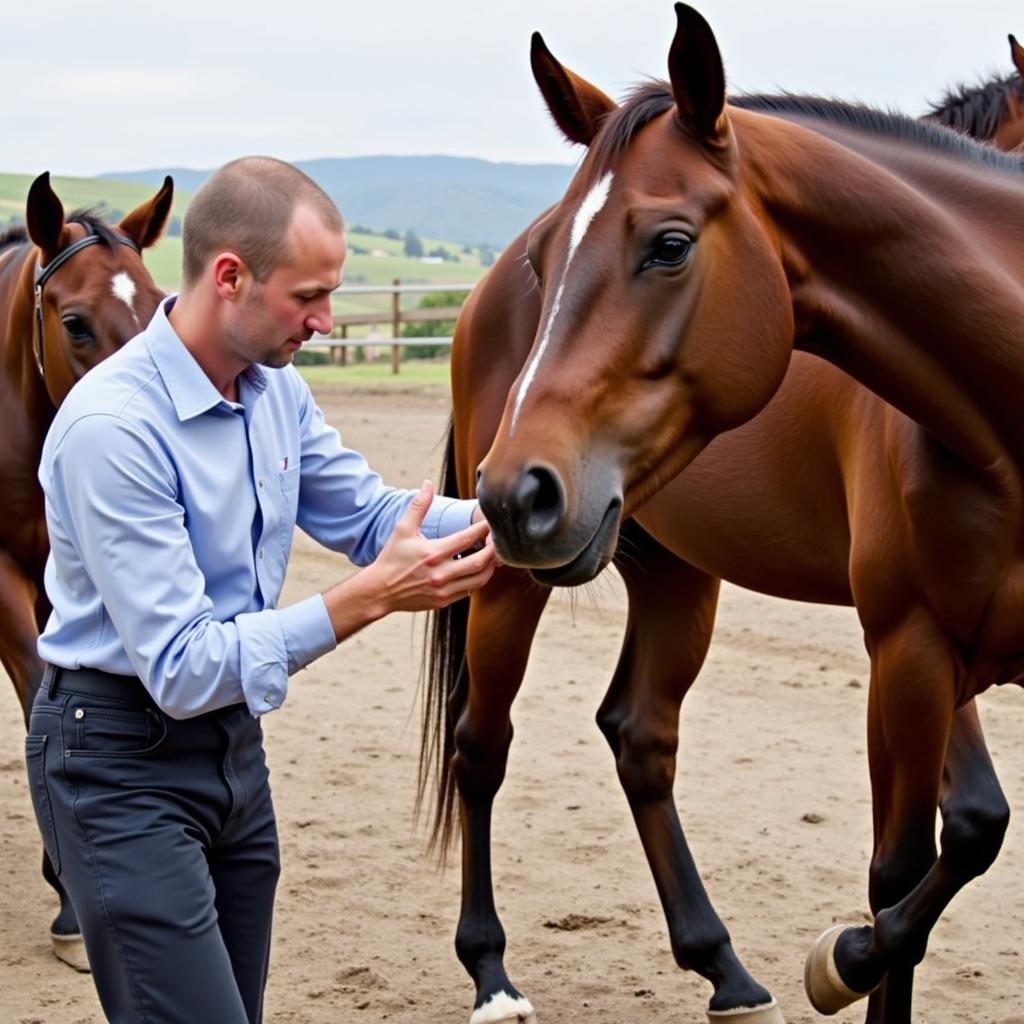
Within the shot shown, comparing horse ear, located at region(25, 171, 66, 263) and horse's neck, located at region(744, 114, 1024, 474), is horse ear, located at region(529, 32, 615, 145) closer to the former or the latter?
horse's neck, located at region(744, 114, 1024, 474)

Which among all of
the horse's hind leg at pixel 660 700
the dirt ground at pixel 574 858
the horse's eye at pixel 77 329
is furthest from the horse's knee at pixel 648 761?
the horse's eye at pixel 77 329

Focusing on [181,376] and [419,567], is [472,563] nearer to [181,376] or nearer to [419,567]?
[419,567]

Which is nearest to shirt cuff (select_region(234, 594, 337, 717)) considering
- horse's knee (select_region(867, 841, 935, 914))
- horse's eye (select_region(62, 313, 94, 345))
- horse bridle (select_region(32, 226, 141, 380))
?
horse's knee (select_region(867, 841, 935, 914))

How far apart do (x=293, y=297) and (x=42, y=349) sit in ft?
8.00

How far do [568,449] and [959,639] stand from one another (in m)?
1.24

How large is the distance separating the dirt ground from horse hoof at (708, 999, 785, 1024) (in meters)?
0.15

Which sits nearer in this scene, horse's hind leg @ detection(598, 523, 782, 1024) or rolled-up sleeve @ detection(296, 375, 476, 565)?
rolled-up sleeve @ detection(296, 375, 476, 565)

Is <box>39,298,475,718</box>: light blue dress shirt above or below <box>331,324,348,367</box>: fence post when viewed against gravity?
above

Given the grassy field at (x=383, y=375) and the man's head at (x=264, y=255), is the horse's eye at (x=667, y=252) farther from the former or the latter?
the grassy field at (x=383, y=375)

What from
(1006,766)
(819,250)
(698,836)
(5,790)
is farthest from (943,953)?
(5,790)

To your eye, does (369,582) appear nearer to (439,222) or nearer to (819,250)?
(819,250)

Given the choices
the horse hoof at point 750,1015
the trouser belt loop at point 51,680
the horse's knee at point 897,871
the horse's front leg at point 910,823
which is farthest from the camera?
the horse hoof at point 750,1015

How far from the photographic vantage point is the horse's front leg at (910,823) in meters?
3.38

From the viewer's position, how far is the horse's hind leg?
4477mm
